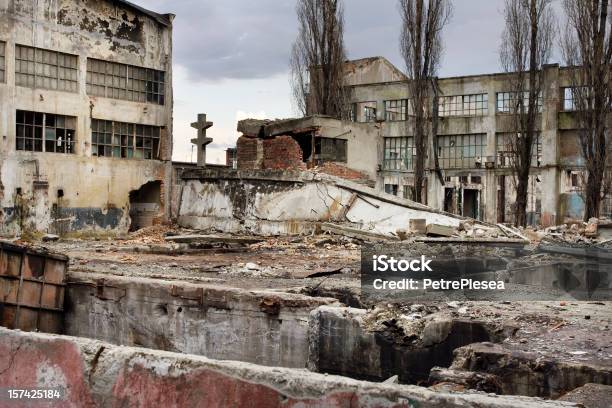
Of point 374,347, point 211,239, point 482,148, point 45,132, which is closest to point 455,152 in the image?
point 482,148

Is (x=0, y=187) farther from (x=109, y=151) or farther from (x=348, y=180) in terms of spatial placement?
(x=348, y=180)

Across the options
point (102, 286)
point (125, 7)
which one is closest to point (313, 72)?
point (125, 7)

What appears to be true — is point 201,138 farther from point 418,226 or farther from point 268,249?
point 418,226

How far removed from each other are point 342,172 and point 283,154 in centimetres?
201

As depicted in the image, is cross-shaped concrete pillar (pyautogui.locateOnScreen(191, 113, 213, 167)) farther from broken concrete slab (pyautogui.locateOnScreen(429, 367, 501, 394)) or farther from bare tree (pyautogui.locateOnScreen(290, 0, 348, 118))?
broken concrete slab (pyautogui.locateOnScreen(429, 367, 501, 394))

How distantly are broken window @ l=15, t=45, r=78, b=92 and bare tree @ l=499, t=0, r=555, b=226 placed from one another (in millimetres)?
17387

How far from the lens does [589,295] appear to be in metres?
9.88

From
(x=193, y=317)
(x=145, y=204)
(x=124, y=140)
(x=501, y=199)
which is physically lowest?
(x=193, y=317)

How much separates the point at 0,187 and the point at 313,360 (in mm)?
15932

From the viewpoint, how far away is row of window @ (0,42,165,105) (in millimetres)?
21422

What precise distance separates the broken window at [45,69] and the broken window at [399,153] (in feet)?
63.6

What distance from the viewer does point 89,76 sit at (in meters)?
23.1

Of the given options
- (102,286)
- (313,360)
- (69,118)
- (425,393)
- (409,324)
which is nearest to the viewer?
(425,393)

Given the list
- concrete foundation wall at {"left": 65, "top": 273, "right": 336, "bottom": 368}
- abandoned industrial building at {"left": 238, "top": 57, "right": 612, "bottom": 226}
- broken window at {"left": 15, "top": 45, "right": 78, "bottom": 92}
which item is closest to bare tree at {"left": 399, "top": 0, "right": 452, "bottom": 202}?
abandoned industrial building at {"left": 238, "top": 57, "right": 612, "bottom": 226}
